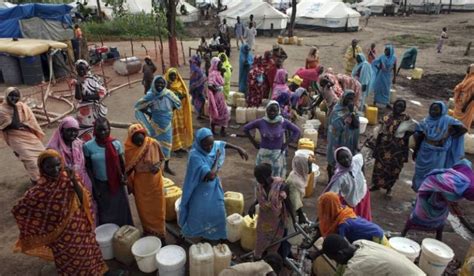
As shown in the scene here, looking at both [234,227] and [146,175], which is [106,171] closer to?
[146,175]

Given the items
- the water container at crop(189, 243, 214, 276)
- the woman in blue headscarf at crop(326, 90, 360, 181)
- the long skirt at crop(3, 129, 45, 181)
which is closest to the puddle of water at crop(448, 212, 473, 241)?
the woman in blue headscarf at crop(326, 90, 360, 181)

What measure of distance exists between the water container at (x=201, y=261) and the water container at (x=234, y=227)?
2.31 ft

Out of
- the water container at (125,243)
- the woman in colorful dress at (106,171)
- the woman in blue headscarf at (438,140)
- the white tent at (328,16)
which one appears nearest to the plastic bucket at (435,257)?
the woman in blue headscarf at (438,140)

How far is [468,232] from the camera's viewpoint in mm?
5293

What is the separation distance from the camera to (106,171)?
4137 millimetres

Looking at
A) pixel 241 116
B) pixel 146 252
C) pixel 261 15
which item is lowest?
pixel 146 252

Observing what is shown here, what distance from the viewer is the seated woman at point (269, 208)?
3.65 m

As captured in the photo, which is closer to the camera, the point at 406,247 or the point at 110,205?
the point at 406,247

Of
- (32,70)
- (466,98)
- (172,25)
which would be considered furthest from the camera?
(172,25)

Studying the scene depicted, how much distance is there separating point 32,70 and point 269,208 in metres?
11.5

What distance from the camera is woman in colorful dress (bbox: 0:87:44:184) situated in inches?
208

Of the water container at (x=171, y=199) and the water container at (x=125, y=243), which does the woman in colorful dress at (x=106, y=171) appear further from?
the water container at (x=171, y=199)

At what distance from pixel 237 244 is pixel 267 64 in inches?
224

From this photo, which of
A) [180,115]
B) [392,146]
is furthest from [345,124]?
[180,115]
